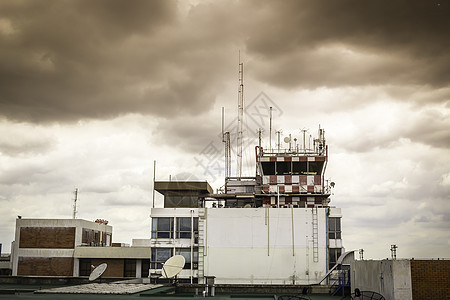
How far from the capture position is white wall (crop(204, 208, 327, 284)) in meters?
55.5

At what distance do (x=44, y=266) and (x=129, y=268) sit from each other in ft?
34.9

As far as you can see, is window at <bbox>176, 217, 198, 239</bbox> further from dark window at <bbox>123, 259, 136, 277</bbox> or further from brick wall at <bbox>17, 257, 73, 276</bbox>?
brick wall at <bbox>17, 257, 73, 276</bbox>

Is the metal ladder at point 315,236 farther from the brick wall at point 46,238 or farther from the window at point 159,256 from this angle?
the brick wall at point 46,238

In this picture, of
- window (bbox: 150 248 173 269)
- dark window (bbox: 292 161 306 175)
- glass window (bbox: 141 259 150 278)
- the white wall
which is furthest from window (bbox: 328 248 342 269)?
glass window (bbox: 141 259 150 278)

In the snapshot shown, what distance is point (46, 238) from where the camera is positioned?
7119 centimetres

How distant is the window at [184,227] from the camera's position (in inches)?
2266

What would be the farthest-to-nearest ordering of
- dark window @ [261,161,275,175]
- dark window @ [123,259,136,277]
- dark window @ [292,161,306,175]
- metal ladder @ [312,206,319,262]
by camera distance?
dark window @ [123,259,136,277], dark window @ [261,161,275,175], dark window @ [292,161,306,175], metal ladder @ [312,206,319,262]

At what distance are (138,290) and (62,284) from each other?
55.7 feet

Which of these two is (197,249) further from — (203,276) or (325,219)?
(325,219)


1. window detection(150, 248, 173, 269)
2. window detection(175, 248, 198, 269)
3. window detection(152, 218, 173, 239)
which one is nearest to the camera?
window detection(175, 248, 198, 269)

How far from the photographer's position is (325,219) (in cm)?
5619

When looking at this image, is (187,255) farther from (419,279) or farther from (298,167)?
(419,279)

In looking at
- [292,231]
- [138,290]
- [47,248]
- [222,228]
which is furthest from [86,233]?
[138,290]

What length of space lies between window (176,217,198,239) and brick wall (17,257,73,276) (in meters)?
20.9
